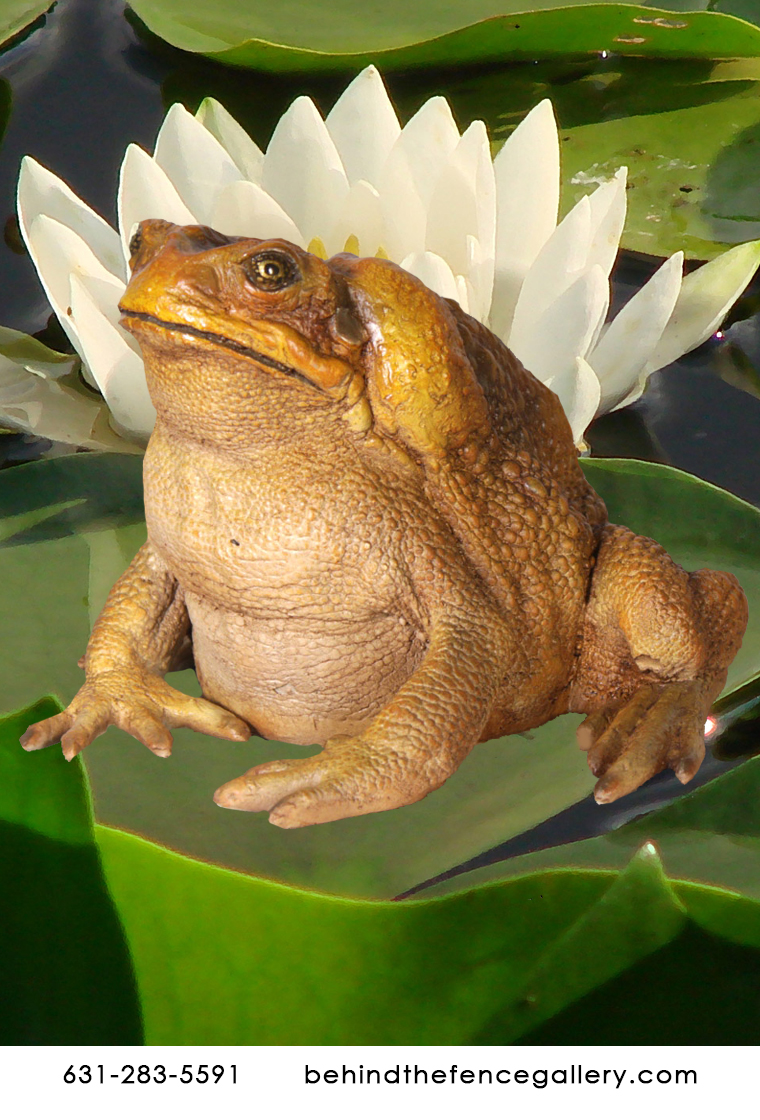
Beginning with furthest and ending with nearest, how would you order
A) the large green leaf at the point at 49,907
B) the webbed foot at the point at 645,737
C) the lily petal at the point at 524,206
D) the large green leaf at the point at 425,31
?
the large green leaf at the point at 425,31
the lily petal at the point at 524,206
the webbed foot at the point at 645,737
the large green leaf at the point at 49,907

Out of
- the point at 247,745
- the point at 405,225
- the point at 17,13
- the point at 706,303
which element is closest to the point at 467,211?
the point at 405,225

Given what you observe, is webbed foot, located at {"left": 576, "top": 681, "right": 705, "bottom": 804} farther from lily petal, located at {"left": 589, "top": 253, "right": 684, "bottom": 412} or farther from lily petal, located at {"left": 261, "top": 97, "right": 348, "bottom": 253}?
lily petal, located at {"left": 261, "top": 97, "right": 348, "bottom": 253}

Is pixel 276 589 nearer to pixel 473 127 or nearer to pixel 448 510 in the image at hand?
pixel 448 510

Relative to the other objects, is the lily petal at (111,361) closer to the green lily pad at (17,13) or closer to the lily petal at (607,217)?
the lily petal at (607,217)

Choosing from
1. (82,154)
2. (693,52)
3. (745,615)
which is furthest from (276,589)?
(693,52)

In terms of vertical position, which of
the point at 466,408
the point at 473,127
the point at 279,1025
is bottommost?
the point at 279,1025

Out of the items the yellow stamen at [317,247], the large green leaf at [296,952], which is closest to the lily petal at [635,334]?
the yellow stamen at [317,247]
